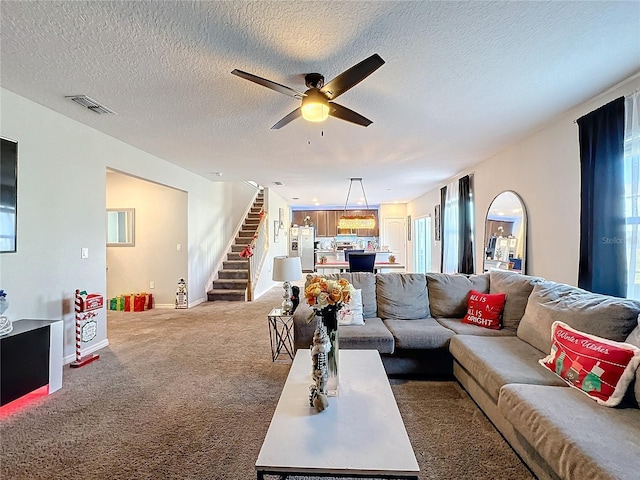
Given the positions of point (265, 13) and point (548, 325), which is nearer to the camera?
point (265, 13)

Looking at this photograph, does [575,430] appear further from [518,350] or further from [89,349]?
[89,349]

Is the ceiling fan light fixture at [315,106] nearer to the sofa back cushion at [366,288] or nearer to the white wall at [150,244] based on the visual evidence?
the sofa back cushion at [366,288]

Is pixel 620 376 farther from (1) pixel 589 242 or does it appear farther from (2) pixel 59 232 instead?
(2) pixel 59 232

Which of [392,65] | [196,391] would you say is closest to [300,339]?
[196,391]

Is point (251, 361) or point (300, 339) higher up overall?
point (300, 339)

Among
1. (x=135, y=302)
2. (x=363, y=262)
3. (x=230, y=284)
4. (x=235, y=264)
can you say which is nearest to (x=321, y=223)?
(x=235, y=264)

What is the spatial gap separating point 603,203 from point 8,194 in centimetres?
506

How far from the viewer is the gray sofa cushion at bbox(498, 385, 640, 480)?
126 centimetres

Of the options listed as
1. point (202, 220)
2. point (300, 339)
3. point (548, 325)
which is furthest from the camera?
point (202, 220)

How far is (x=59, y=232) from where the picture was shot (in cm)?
327

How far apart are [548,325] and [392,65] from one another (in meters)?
2.27

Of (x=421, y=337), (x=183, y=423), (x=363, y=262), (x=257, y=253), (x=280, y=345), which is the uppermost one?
(x=257, y=253)

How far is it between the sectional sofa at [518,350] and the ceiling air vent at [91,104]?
272cm

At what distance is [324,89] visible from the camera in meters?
2.19
